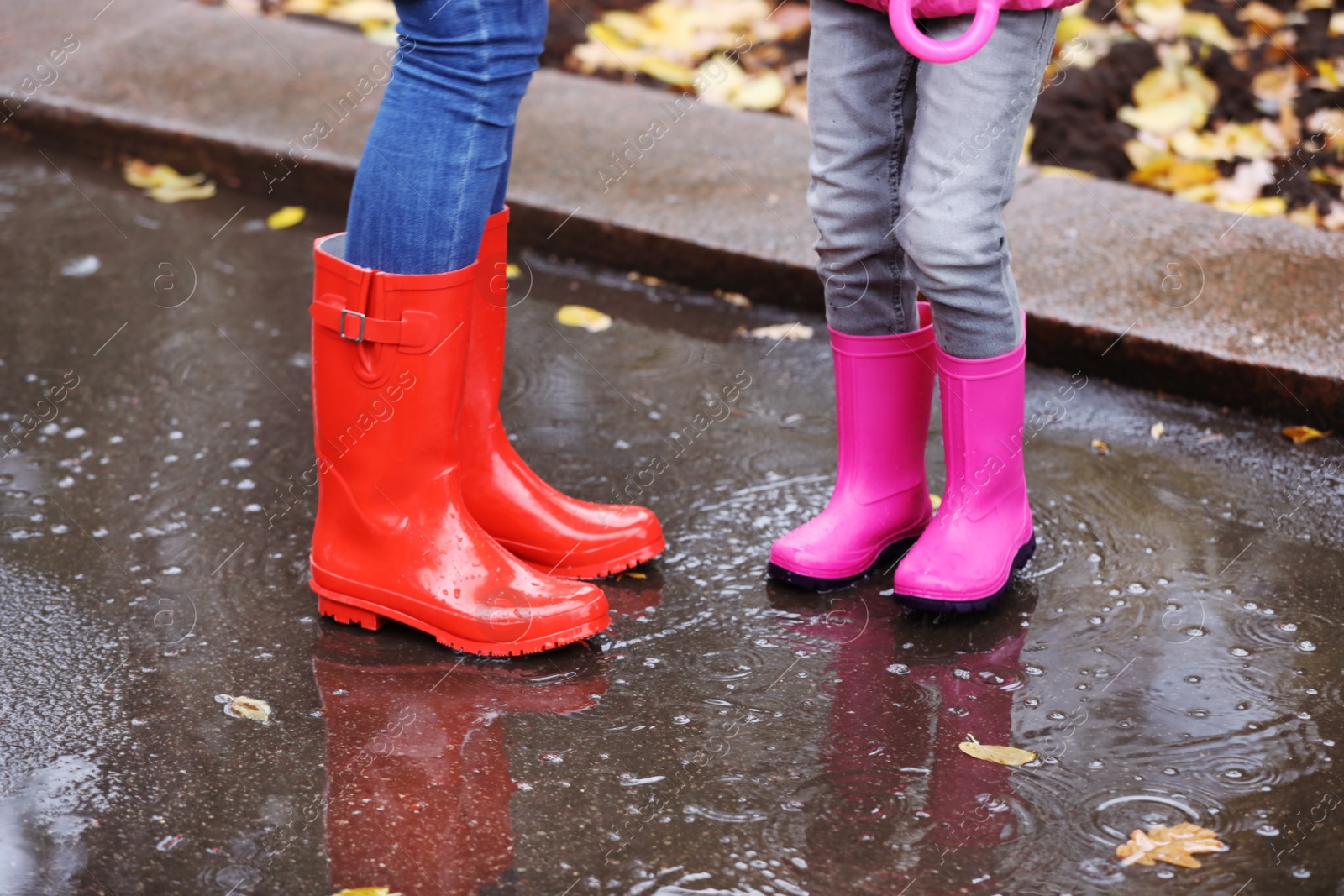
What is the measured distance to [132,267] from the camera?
3.14 m

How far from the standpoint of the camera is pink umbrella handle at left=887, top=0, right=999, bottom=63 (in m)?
1.60

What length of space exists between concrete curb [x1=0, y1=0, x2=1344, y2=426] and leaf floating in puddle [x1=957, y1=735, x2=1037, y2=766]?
1252mm

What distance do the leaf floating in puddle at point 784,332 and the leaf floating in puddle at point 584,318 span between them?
0.34 m

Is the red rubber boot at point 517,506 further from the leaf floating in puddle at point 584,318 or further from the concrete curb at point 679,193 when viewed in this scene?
→ the concrete curb at point 679,193

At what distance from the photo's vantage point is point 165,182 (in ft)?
12.1

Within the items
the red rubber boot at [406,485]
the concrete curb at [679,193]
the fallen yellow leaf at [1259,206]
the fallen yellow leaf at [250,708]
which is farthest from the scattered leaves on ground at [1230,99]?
the fallen yellow leaf at [250,708]

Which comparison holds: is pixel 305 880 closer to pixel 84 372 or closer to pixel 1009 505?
pixel 1009 505

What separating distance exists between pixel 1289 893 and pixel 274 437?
1.80m

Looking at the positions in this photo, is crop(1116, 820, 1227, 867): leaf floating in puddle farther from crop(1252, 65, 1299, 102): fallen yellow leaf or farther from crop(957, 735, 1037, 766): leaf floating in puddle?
crop(1252, 65, 1299, 102): fallen yellow leaf

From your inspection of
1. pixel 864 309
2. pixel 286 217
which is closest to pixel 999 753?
pixel 864 309

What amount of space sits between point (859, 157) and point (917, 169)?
0.39 feet

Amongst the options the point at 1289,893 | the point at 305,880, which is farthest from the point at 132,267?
the point at 1289,893

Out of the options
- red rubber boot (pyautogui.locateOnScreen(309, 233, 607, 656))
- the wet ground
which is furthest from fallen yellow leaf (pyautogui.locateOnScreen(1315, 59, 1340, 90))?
red rubber boot (pyautogui.locateOnScreen(309, 233, 607, 656))

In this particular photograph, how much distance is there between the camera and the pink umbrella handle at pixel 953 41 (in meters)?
1.60
